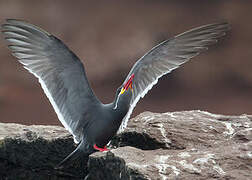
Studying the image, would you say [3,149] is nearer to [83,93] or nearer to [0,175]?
[0,175]

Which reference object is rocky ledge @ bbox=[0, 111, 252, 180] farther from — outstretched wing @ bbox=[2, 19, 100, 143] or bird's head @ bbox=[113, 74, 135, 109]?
outstretched wing @ bbox=[2, 19, 100, 143]

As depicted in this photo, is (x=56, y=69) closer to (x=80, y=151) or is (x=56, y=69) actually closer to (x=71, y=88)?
(x=71, y=88)

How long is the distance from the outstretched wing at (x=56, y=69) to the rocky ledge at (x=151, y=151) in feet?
1.55

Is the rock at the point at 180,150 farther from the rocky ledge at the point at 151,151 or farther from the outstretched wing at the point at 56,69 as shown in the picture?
the outstretched wing at the point at 56,69

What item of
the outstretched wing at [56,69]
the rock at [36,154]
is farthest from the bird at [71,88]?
the rock at [36,154]

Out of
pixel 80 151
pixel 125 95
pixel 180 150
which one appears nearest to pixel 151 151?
pixel 180 150

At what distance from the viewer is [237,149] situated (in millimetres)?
4246

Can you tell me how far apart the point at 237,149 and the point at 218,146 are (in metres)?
0.36

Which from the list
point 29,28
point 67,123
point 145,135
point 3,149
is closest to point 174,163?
point 145,135

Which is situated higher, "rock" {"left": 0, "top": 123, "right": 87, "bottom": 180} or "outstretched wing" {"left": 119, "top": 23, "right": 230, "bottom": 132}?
"outstretched wing" {"left": 119, "top": 23, "right": 230, "bottom": 132}

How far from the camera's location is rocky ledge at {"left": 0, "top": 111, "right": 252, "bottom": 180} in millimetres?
3890

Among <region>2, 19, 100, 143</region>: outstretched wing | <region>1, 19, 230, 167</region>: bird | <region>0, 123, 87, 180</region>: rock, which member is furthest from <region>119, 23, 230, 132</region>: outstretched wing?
<region>0, 123, 87, 180</region>: rock

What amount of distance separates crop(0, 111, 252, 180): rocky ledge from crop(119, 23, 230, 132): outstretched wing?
1.28 feet

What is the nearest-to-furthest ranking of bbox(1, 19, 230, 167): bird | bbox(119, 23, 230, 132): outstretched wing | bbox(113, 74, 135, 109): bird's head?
1. bbox(113, 74, 135, 109): bird's head
2. bbox(1, 19, 230, 167): bird
3. bbox(119, 23, 230, 132): outstretched wing
